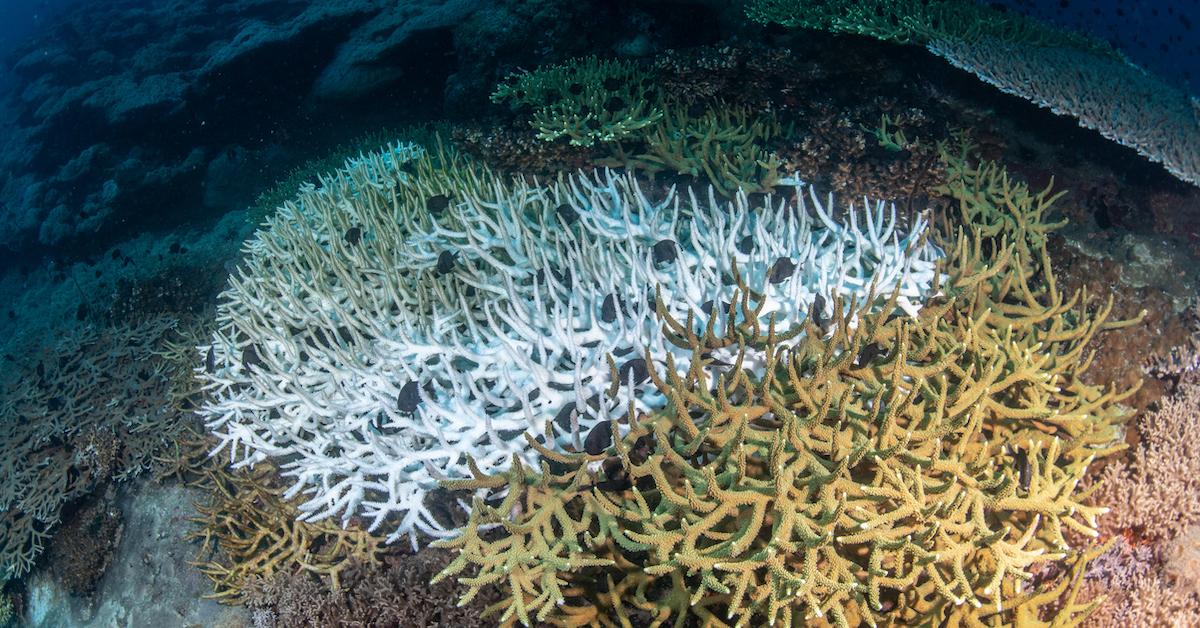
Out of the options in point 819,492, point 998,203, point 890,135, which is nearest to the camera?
point 819,492

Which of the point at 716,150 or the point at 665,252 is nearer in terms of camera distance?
the point at 665,252

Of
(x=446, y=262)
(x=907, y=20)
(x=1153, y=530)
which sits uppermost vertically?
(x=907, y=20)

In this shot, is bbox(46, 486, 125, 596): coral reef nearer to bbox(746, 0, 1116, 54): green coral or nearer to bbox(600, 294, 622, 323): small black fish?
bbox(600, 294, 622, 323): small black fish

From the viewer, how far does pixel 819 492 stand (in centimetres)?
252

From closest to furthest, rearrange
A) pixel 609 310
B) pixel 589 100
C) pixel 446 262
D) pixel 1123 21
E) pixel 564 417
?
pixel 564 417 → pixel 609 310 → pixel 446 262 → pixel 589 100 → pixel 1123 21

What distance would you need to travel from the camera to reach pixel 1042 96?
548cm

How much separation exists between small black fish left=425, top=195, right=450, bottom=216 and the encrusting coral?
294 centimetres

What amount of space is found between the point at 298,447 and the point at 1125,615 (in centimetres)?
456

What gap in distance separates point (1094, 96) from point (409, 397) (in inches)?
259

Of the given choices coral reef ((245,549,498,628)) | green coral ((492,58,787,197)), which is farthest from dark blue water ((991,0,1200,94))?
coral reef ((245,549,498,628))

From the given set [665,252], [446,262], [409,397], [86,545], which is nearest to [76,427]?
[86,545]

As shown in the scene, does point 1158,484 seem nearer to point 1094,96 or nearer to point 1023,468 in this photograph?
point 1023,468

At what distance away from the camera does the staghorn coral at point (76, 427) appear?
19.0ft

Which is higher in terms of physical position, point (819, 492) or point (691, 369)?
point (691, 369)
